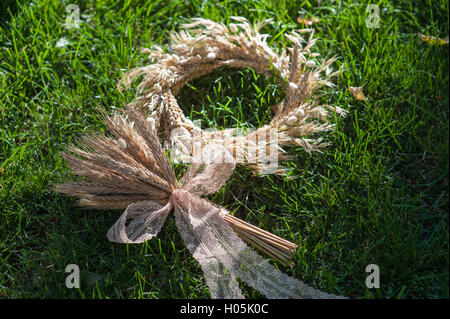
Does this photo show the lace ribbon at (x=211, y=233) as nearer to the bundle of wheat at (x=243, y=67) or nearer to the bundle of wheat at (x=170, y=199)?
the bundle of wheat at (x=170, y=199)

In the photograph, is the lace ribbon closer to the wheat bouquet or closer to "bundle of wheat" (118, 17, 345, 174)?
the wheat bouquet

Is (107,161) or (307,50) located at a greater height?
(307,50)

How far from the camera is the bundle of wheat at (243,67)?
7.38ft

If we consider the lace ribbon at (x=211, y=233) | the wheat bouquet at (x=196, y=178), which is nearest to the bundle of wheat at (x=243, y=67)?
the wheat bouquet at (x=196, y=178)

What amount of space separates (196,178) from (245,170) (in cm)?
30

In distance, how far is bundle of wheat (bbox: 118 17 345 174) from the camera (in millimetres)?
2250

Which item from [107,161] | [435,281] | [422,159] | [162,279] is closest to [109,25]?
[107,161]

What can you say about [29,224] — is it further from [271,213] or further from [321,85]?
[321,85]

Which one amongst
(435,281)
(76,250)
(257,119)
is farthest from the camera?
(257,119)

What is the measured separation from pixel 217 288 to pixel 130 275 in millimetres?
390

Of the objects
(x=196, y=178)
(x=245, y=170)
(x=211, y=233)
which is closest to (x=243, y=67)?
(x=245, y=170)

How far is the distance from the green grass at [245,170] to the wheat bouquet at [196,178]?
102 mm

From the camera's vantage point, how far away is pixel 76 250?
7.01 feet

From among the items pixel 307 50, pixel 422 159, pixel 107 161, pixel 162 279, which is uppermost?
pixel 307 50
